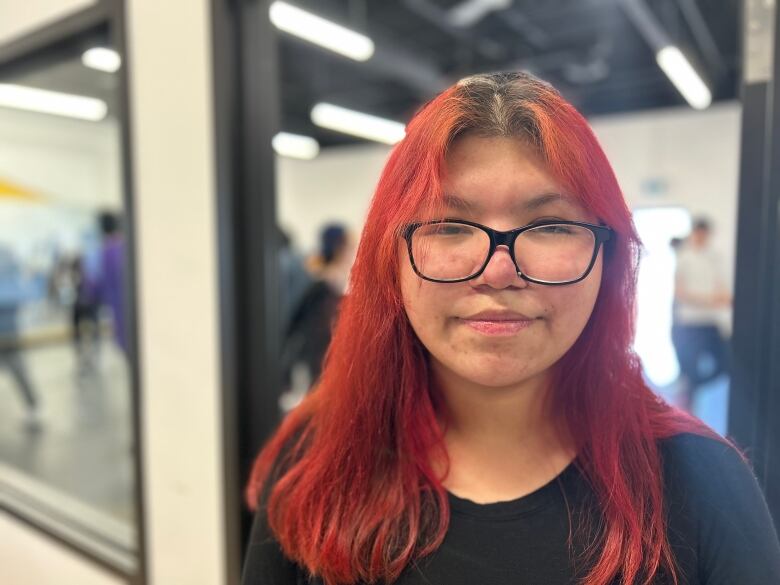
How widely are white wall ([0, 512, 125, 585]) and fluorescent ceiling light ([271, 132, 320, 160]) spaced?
5.53 meters

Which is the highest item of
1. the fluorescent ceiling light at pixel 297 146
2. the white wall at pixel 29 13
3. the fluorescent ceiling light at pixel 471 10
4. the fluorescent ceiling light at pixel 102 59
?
the fluorescent ceiling light at pixel 471 10

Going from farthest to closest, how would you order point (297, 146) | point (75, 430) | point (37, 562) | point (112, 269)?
point (297, 146) < point (75, 430) < point (112, 269) < point (37, 562)

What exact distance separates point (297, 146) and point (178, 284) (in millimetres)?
6485

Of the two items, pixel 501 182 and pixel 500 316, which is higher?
pixel 501 182

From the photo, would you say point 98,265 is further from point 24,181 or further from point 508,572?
point 508,572

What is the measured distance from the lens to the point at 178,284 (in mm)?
1435

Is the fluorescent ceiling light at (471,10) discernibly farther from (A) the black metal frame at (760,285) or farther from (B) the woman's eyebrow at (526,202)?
(B) the woman's eyebrow at (526,202)

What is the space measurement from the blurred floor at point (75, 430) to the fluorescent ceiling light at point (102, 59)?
1047 mm

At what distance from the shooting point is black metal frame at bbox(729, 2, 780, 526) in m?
0.89

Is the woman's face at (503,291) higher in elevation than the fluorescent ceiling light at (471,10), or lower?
lower

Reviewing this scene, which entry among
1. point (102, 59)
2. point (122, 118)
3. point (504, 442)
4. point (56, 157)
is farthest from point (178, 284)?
point (56, 157)

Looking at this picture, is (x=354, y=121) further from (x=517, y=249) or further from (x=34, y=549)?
(x=517, y=249)

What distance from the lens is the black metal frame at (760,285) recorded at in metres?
0.89

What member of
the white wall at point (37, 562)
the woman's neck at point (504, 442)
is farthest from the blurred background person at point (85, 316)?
the woman's neck at point (504, 442)
